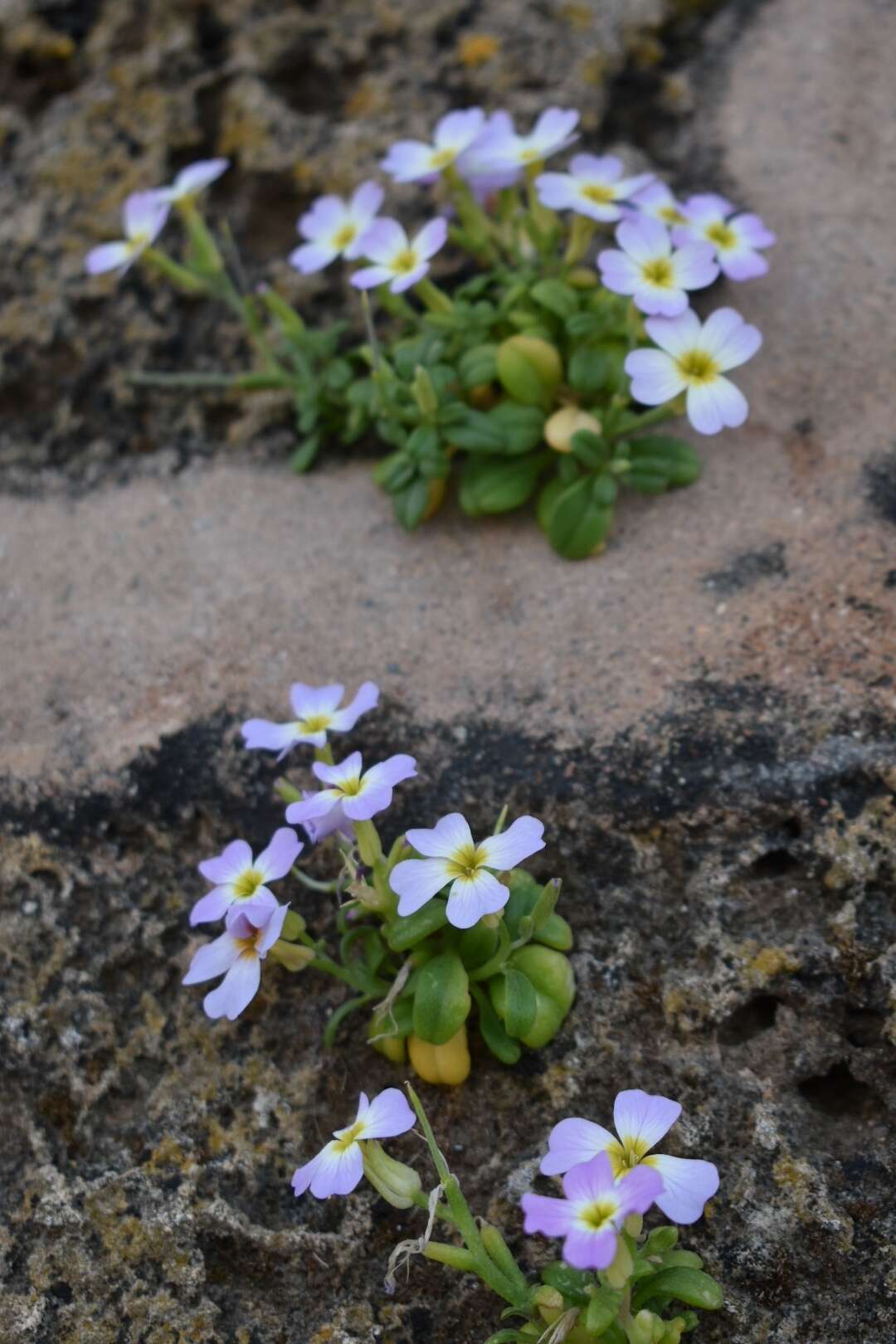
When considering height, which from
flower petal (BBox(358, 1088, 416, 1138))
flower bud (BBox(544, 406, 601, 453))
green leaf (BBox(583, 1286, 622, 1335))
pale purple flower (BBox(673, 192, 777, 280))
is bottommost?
green leaf (BBox(583, 1286, 622, 1335))

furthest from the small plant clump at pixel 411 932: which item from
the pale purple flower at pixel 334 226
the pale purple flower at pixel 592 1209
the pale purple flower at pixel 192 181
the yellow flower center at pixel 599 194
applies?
the pale purple flower at pixel 192 181

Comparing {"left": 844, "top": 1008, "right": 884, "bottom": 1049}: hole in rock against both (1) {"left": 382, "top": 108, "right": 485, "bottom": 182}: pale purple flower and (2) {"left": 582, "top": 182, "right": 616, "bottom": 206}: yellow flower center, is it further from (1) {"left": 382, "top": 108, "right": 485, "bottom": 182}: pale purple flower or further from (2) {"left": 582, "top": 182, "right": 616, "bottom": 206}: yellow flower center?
(1) {"left": 382, "top": 108, "right": 485, "bottom": 182}: pale purple flower

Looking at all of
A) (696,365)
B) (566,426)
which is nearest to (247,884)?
(566,426)

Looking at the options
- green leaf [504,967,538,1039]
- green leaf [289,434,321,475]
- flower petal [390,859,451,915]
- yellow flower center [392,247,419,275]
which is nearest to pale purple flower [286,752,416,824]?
flower petal [390,859,451,915]

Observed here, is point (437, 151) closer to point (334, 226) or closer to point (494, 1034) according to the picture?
point (334, 226)

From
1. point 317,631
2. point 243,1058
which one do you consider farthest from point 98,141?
point 243,1058

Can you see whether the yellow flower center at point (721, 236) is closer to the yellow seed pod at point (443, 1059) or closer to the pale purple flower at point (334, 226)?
the pale purple flower at point (334, 226)

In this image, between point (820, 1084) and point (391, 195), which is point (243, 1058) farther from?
point (391, 195)
